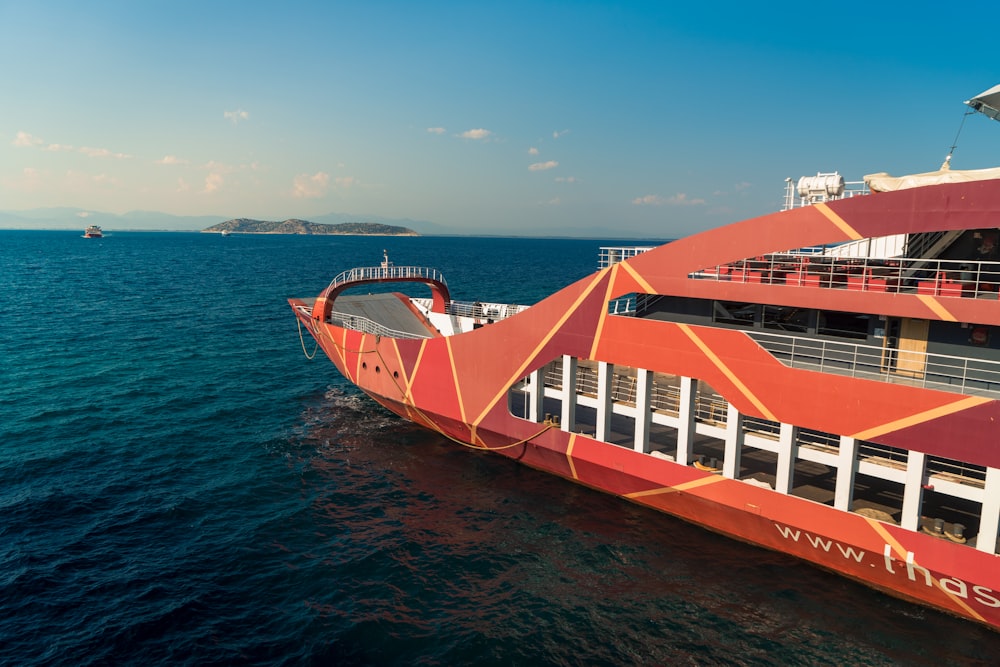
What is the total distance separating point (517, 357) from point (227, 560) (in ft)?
32.6

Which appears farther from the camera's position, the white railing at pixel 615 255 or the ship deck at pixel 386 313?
the ship deck at pixel 386 313

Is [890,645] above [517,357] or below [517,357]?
below

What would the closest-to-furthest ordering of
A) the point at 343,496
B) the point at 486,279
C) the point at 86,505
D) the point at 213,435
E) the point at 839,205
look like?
the point at 839,205 < the point at 86,505 < the point at 343,496 < the point at 213,435 < the point at 486,279

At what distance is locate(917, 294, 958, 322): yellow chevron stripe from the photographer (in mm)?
12133

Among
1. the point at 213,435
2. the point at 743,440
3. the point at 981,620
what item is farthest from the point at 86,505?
the point at 981,620

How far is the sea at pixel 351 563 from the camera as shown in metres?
12.1

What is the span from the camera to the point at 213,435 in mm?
22859

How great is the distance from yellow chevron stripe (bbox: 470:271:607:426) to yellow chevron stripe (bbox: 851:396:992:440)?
7461mm

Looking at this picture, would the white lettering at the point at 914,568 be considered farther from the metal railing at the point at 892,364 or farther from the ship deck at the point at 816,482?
the metal railing at the point at 892,364

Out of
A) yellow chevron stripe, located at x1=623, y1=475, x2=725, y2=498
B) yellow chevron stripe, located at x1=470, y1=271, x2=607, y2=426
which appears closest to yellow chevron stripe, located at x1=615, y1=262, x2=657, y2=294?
yellow chevron stripe, located at x1=470, y1=271, x2=607, y2=426

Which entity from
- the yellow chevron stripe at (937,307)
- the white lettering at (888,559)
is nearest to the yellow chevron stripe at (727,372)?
the white lettering at (888,559)

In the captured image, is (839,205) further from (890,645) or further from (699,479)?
(890,645)

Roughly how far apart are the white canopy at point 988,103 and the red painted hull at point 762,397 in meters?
7.73

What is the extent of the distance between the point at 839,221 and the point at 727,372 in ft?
14.0
